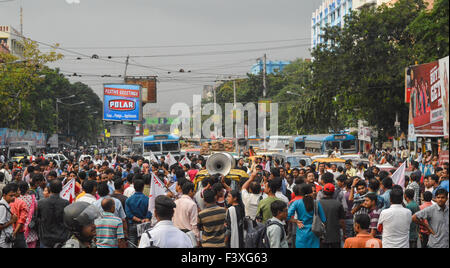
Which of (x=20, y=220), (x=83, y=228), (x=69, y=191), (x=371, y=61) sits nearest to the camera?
(x=83, y=228)

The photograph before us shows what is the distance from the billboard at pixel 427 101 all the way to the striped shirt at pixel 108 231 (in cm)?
358

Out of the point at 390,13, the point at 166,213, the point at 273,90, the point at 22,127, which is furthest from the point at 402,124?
the point at 273,90

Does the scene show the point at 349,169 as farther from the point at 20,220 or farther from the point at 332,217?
the point at 20,220

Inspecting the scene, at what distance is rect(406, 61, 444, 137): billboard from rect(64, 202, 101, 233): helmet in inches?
146

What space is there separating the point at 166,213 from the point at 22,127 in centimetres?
4933

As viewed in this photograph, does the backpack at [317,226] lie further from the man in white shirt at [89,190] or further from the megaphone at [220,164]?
the megaphone at [220,164]

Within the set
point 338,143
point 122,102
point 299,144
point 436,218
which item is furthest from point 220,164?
point 122,102

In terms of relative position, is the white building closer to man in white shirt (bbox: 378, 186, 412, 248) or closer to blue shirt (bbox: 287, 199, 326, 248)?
blue shirt (bbox: 287, 199, 326, 248)

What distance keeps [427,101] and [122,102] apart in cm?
3801

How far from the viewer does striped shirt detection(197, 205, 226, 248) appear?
7.39 metres

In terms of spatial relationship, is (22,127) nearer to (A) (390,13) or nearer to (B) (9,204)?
(A) (390,13)

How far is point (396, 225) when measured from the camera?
23.5 feet

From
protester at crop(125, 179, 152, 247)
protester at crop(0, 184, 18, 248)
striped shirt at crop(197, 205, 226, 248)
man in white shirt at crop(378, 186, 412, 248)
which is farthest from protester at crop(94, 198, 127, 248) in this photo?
man in white shirt at crop(378, 186, 412, 248)

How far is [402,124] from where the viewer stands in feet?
126
